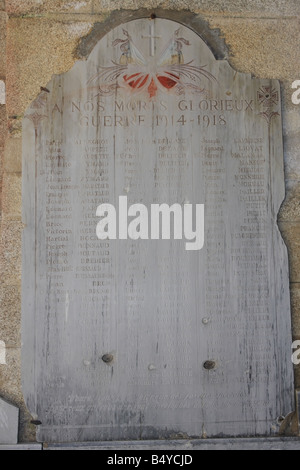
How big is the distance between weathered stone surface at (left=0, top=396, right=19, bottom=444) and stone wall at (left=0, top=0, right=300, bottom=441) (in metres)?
0.43

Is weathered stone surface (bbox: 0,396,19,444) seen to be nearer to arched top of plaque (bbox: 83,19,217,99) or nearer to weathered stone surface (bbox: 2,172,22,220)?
weathered stone surface (bbox: 2,172,22,220)

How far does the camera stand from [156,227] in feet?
8.84

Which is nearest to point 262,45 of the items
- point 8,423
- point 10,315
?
point 10,315

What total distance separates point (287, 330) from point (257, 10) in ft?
5.93

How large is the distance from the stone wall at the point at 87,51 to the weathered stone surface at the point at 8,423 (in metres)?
0.43

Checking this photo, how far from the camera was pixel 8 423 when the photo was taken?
2604 millimetres

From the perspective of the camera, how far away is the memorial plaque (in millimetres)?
2602

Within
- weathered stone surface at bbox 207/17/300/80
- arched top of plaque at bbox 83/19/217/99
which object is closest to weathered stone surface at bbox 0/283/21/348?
arched top of plaque at bbox 83/19/217/99

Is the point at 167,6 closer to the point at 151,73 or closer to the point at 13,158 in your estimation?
the point at 151,73

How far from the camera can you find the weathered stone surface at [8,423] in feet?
8.52

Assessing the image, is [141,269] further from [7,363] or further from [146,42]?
[146,42]

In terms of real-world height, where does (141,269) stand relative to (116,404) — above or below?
above

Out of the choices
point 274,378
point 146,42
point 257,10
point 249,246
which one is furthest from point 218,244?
point 257,10

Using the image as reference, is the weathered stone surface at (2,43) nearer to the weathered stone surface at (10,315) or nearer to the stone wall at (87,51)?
the stone wall at (87,51)
